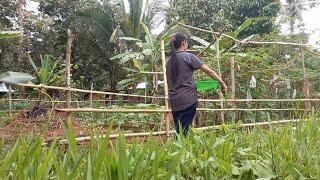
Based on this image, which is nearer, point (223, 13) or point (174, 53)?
point (174, 53)

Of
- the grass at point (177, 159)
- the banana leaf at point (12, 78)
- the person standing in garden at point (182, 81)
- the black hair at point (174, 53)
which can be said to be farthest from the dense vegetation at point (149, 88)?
the black hair at point (174, 53)

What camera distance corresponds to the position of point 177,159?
104 centimetres

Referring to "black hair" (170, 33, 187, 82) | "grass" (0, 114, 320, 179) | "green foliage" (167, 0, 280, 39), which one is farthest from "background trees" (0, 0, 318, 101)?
"grass" (0, 114, 320, 179)

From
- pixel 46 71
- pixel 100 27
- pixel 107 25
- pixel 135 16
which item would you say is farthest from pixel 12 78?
pixel 100 27

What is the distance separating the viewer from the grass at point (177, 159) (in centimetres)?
93

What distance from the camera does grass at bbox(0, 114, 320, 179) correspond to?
0.93 m

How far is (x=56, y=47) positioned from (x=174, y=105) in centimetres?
1406

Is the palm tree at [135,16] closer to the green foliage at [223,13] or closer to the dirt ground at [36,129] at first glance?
the green foliage at [223,13]

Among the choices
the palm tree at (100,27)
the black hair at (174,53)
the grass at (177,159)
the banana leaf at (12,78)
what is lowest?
the grass at (177,159)

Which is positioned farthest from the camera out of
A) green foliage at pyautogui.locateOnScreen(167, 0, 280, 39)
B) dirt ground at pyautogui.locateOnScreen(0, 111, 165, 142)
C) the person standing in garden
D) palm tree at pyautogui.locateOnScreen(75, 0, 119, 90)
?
green foliage at pyautogui.locateOnScreen(167, 0, 280, 39)

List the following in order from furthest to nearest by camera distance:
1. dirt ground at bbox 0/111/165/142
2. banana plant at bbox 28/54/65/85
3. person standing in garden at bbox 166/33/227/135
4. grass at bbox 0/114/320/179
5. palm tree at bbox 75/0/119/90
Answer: palm tree at bbox 75/0/119/90 → banana plant at bbox 28/54/65/85 → person standing in garden at bbox 166/33/227/135 → dirt ground at bbox 0/111/165/142 → grass at bbox 0/114/320/179

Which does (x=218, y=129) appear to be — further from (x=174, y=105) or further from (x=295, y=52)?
(x=295, y=52)

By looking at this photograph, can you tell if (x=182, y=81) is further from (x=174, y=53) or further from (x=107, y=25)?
(x=107, y=25)

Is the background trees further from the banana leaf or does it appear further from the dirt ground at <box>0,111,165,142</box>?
the banana leaf
